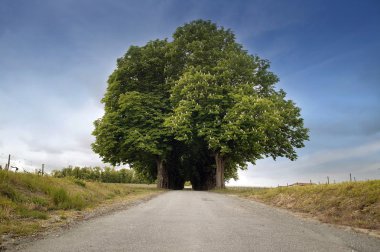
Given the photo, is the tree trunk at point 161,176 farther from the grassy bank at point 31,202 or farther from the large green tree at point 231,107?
the grassy bank at point 31,202

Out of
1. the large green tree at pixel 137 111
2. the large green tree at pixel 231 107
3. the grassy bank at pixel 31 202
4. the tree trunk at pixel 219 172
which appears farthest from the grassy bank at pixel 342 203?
the large green tree at pixel 137 111

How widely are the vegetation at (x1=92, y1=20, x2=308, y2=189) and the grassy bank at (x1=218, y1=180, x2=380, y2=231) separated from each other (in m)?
12.6

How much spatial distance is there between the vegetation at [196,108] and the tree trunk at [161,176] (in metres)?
0.13

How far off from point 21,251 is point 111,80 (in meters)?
34.7

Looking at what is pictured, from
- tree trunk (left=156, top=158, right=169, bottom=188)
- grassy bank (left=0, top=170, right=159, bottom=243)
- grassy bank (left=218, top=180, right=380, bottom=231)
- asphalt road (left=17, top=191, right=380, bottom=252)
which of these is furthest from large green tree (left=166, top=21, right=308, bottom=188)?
asphalt road (left=17, top=191, right=380, bottom=252)

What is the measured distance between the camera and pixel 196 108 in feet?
100

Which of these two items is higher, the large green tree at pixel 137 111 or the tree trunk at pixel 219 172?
the large green tree at pixel 137 111

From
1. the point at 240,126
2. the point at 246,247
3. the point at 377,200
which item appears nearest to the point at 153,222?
the point at 246,247

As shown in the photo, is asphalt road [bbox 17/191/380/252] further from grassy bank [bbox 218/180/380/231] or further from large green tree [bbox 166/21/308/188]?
large green tree [bbox 166/21/308/188]

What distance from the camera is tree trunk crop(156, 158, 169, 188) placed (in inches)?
1485

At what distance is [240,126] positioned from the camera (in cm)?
2862

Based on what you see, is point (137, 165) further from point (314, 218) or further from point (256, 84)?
point (314, 218)

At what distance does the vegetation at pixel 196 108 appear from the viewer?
2958 cm

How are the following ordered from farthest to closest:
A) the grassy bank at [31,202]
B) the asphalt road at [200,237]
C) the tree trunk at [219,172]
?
the tree trunk at [219,172] → the grassy bank at [31,202] → the asphalt road at [200,237]
